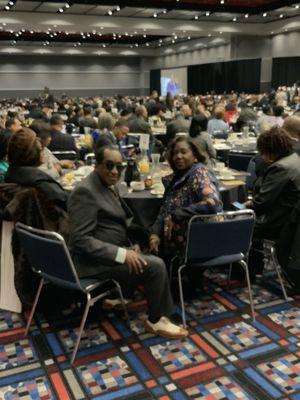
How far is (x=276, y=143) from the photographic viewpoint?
3.28 m

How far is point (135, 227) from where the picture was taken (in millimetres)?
3082

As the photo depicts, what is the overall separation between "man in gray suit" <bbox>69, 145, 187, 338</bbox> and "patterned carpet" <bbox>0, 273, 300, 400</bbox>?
0.71ft

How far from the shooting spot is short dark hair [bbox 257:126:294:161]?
3273 mm

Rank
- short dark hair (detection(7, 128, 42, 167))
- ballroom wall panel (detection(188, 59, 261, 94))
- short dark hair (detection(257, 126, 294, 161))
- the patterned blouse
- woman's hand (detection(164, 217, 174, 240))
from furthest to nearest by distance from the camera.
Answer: ballroom wall panel (detection(188, 59, 261, 94))
short dark hair (detection(257, 126, 294, 161))
woman's hand (detection(164, 217, 174, 240))
the patterned blouse
short dark hair (detection(7, 128, 42, 167))

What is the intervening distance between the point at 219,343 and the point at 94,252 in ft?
3.13

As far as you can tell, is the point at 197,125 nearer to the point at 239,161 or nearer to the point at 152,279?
the point at 239,161

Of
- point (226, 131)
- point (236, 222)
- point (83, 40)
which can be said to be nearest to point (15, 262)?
point (236, 222)

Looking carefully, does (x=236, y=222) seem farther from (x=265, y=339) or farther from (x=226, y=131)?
(x=226, y=131)

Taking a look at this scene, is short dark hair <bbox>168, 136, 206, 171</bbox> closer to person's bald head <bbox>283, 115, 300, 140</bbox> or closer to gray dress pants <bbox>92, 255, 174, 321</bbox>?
gray dress pants <bbox>92, 255, 174, 321</bbox>

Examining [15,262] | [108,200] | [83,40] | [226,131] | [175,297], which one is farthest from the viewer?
[83,40]

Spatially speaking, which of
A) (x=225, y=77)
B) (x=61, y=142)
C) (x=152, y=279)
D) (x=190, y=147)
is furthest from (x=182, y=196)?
(x=225, y=77)

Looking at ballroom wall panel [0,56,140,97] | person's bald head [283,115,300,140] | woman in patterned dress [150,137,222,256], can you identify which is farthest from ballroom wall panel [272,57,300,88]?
woman in patterned dress [150,137,222,256]

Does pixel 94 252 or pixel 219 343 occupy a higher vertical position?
pixel 94 252

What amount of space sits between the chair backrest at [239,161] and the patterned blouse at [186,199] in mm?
2254
